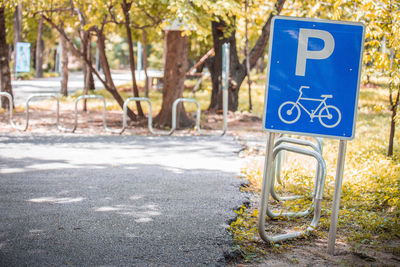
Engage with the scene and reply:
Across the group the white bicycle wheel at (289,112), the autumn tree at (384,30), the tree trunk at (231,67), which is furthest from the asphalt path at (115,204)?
the tree trunk at (231,67)

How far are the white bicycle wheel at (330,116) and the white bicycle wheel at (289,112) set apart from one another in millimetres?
191

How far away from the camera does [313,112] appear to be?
163 inches

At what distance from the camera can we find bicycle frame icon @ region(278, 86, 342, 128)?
4121mm

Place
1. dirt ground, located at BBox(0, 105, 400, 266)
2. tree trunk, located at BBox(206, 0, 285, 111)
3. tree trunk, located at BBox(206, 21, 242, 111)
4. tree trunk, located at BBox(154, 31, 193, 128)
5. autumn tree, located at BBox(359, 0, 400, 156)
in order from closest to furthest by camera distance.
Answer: dirt ground, located at BBox(0, 105, 400, 266) < autumn tree, located at BBox(359, 0, 400, 156) < tree trunk, located at BBox(154, 31, 193, 128) < tree trunk, located at BBox(206, 0, 285, 111) < tree trunk, located at BBox(206, 21, 242, 111)

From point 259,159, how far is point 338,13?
285 centimetres

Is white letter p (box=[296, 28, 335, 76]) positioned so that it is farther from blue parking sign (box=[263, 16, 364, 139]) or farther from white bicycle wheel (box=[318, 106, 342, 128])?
white bicycle wheel (box=[318, 106, 342, 128])

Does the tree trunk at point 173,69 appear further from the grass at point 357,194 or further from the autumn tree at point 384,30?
the autumn tree at point 384,30

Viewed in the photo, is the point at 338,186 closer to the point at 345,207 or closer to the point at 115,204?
the point at 345,207

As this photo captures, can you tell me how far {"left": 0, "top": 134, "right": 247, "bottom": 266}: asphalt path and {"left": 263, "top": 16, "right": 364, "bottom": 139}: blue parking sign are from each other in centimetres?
123

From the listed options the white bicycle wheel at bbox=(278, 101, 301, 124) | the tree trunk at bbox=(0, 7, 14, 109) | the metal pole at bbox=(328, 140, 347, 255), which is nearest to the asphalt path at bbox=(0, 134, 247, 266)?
Answer: the metal pole at bbox=(328, 140, 347, 255)

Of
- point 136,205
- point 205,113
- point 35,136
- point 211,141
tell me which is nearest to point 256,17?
point 205,113

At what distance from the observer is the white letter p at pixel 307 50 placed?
13.3 ft

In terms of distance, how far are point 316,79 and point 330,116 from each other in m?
0.33

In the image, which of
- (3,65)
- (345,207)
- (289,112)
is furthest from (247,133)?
(289,112)
